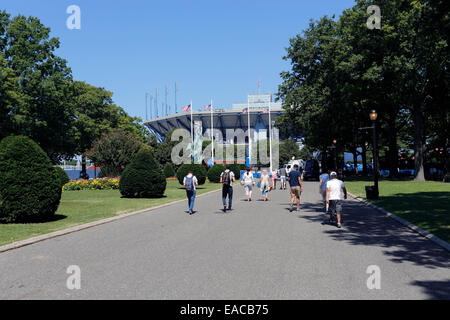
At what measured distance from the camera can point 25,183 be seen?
492 inches

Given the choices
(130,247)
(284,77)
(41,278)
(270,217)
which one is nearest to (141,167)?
(270,217)

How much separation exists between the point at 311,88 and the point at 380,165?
109 ft

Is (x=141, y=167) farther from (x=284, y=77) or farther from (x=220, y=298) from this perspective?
(x=284, y=77)

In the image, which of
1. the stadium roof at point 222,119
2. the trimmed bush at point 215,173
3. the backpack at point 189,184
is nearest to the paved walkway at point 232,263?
the backpack at point 189,184

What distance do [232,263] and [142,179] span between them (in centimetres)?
1656

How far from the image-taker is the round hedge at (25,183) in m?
12.3

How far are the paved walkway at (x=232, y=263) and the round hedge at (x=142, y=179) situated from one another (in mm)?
10905

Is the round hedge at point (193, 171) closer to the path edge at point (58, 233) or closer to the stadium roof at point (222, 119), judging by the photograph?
the path edge at point (58, 233)

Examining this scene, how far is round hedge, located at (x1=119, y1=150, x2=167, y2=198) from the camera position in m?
22.9

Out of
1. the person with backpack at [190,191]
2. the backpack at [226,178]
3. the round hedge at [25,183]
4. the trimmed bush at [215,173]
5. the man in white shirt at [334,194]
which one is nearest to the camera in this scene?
the man in white shirt at [334,194]

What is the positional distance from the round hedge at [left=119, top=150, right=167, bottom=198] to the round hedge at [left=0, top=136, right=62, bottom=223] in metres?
9.51
